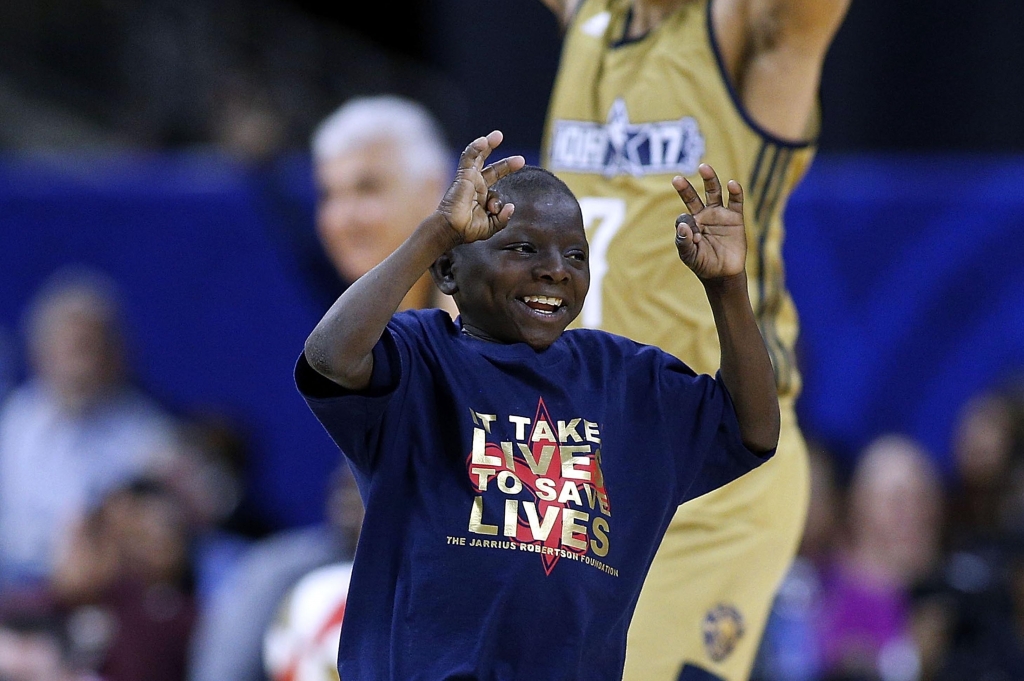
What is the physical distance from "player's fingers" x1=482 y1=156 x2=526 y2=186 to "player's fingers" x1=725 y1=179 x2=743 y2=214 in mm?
338

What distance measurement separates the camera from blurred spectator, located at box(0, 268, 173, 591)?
7.32 metres

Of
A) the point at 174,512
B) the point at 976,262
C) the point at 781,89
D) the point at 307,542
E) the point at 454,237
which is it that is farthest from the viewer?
the point at 976,262

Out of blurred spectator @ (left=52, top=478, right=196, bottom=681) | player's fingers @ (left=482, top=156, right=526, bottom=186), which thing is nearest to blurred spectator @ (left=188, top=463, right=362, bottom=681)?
blurred spectator @ (left=52, top=478, right=196, bottom=681)

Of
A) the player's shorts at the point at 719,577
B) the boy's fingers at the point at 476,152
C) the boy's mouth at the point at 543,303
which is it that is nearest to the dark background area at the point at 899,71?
the player's shorts at the point at 719,577

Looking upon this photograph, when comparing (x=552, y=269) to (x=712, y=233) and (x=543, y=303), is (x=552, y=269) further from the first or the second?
(x=712, y=233)

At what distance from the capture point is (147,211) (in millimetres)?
7848

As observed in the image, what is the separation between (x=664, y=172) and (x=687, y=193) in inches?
32.7

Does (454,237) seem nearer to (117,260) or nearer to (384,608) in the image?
(384,608)

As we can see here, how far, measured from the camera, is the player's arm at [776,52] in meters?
3.09

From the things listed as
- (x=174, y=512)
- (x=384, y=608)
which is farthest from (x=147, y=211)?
(x=384, y=608)

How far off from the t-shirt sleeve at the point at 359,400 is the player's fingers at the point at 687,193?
0.48m

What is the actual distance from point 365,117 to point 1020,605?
290cm

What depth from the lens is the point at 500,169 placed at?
2289 millimetres

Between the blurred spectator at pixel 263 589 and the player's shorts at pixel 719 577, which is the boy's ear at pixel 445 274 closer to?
the player's shorts at pixel 719 577
